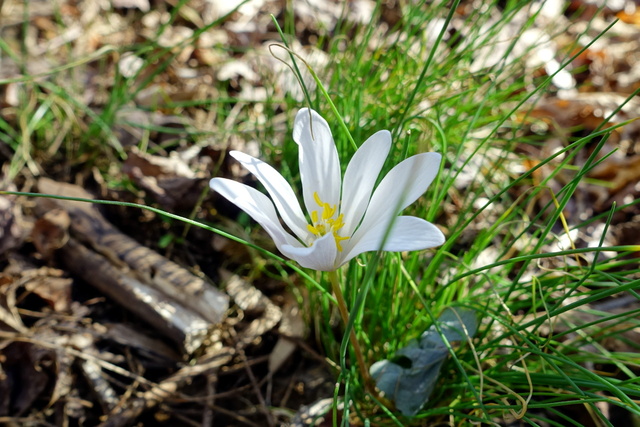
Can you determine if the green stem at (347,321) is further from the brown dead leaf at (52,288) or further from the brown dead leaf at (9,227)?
the brown dead leaf at (9,227)

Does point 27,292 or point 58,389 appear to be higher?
Result: point 27,292

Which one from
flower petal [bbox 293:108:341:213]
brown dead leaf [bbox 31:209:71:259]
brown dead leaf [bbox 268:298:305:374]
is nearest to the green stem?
flower petal [bbox 293:108:341:213]

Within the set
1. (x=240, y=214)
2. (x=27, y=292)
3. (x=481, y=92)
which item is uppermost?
(x=481, y=92)

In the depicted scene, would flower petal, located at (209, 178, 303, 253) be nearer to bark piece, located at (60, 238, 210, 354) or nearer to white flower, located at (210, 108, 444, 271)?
white flower, located at (210, 108, 444, 271)

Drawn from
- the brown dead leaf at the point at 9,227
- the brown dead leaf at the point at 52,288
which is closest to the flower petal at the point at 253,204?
the brown dead leaf at the point at 52,288

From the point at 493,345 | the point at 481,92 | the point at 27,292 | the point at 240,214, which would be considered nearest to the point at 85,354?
the point at 27,292

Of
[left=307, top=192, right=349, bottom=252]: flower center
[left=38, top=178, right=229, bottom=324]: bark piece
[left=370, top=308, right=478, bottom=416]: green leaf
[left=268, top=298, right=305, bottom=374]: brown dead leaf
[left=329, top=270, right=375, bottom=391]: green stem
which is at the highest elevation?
Answer: [left=307, top=192, right=349, bottom=252]: flower center

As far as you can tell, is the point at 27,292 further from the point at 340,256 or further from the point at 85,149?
the point at 340,256
